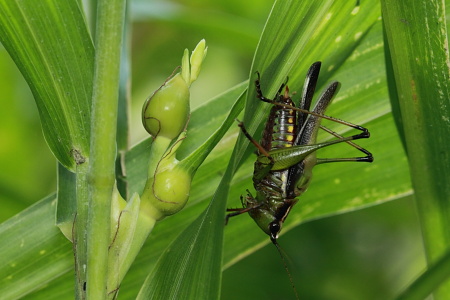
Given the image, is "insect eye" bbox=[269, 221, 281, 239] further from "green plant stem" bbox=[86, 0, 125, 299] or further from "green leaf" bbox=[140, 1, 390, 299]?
"green plant stem" bbox=[86, 0, 125, 299]

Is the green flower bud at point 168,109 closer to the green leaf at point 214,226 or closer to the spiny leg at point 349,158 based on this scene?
the green leaf at point 214,226

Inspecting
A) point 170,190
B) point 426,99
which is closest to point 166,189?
point 170,190

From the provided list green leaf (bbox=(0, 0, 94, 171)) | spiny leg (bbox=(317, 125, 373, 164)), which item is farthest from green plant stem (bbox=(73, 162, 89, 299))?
spiny leg (bbox=(317, 125, 373, 164))

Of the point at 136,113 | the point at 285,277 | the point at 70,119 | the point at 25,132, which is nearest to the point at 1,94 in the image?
the point at 25,132

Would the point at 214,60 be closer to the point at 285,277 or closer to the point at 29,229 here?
the point at 285,277

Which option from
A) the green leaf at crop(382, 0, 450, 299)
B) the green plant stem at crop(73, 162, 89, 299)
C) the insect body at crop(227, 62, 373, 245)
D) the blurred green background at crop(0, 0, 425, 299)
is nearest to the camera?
the green plant stem at crop(73, 162, 89, 299)

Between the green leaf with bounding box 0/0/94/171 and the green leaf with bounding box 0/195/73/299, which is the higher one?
the green leaf with bounding box 0/0/94/171
